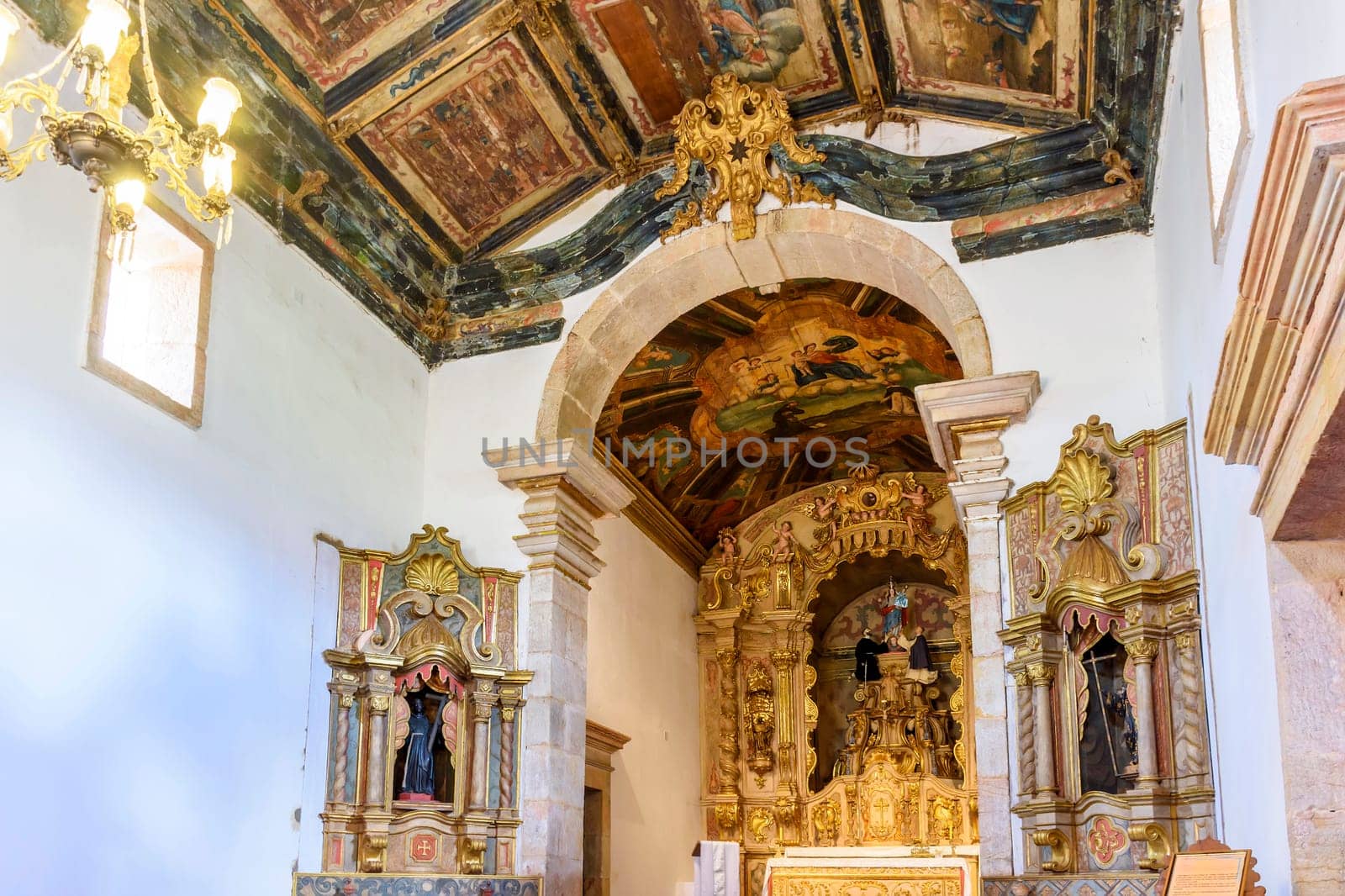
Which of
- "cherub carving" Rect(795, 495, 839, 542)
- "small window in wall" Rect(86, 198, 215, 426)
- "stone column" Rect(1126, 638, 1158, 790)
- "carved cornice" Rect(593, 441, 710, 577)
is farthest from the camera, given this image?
"cherub carving" Rect(795, 495, 839, 542)

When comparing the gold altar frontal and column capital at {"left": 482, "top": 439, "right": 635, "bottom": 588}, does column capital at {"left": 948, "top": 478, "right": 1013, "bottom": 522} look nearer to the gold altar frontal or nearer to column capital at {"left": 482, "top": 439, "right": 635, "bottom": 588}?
column capital at {"left": 482, "top": 439, "right": 635, "bottom": 588}

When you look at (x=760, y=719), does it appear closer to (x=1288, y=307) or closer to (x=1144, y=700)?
(x=1144, y=700)

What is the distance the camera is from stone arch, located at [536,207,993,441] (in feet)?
31.6

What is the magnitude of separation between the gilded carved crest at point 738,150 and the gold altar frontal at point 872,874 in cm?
630

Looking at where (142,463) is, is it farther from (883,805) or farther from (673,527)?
(883,805)

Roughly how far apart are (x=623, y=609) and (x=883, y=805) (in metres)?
3.69

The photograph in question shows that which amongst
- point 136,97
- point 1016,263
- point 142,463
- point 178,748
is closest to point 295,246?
point 136,97

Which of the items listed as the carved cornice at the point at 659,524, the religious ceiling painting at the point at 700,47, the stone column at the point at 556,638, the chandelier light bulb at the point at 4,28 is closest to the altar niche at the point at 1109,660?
the stone column at the point at 556,638

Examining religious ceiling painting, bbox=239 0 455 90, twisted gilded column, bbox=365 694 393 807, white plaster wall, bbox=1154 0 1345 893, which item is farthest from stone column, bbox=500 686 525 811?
white plaster wall, bbox=1154 0 1345 893

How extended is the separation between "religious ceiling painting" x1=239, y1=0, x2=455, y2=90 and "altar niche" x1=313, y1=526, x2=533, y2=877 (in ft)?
10.5

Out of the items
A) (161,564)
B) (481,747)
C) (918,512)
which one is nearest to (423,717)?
(481,747)

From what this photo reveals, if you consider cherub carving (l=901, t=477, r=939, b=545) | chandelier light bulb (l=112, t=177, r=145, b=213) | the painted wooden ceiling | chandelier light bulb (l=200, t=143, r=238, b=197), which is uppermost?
the painted wooden ceiling

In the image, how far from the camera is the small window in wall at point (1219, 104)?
574cm

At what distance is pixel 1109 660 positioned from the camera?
801cm
